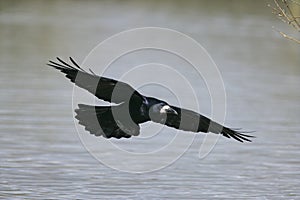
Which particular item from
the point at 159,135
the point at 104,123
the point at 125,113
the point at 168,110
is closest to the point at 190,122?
the point at 168,110

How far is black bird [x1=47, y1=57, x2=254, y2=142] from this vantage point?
22.8 ft

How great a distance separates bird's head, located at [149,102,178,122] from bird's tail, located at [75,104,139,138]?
0.20 metres

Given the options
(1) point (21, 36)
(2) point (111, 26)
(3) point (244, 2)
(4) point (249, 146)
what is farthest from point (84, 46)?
(3) point (244, 2)

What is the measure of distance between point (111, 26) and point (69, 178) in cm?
1313

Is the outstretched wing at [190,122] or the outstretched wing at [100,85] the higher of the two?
the outstretched wing at [100,85]

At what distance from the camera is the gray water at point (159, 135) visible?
28.3ft

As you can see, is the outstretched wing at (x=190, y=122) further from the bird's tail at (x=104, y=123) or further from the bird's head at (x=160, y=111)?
the bird's tail at (x=104, y=123)

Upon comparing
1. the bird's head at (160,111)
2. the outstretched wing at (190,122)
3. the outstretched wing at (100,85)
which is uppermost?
the outstretched wing at (100,85)

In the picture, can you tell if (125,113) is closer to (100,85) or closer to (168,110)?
(100,85)

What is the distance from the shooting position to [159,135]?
36.5 feet

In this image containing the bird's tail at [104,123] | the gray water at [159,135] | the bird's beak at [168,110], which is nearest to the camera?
the bird's beak at [168,110]

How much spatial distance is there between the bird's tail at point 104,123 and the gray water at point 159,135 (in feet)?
3.61

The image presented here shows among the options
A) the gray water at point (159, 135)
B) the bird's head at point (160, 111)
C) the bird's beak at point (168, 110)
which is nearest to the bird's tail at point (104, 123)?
the bird's head at point (160, 111)

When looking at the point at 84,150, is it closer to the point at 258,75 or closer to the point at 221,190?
the point at 221,190
